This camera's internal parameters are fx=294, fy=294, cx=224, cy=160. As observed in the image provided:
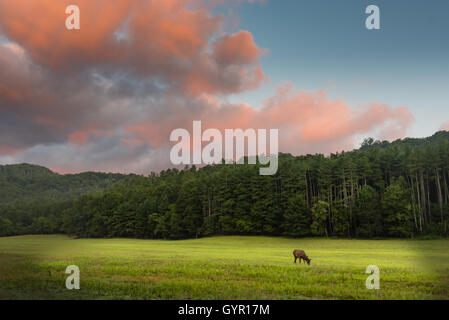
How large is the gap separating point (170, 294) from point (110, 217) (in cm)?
8609

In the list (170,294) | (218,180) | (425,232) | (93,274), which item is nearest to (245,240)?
(218,180)

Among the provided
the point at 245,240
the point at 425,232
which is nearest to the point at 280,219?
the point at 245,240

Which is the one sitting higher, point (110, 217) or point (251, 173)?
point (251, 173)

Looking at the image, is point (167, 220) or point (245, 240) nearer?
point (245, 240)

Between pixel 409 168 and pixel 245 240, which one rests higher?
pixel 409 168

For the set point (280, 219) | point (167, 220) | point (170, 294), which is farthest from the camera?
point (167, 220)

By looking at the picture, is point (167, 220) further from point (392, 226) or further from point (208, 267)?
point (208, 267)

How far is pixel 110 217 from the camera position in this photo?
91.1 metres

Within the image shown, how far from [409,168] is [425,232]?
1603cm

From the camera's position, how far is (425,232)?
187ft

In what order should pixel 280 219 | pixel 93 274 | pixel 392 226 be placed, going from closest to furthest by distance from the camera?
pixel 93 274 < pixel 392 226 < pixel 280 219
